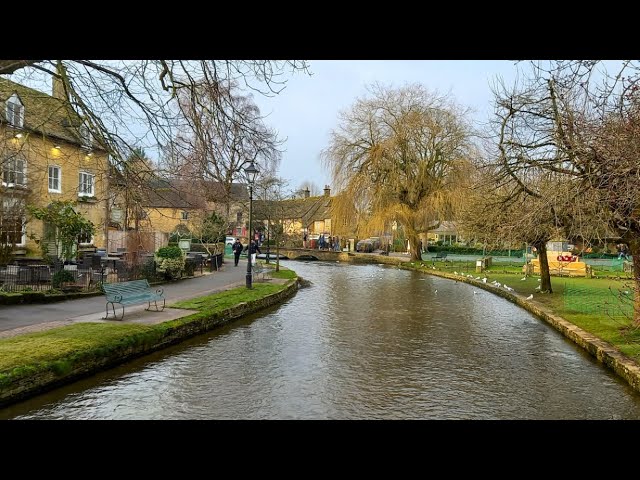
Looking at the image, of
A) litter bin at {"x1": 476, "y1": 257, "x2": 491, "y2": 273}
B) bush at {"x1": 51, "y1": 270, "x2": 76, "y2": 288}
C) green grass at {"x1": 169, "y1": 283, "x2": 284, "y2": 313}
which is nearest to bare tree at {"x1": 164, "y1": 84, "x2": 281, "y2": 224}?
green grass at {"x1": 169, "y1": 283, "x2": 284, "y2": 313}

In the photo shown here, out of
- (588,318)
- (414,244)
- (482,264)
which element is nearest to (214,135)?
(588,318)

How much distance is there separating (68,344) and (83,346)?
223mm

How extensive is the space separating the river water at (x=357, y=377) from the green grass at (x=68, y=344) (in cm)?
34

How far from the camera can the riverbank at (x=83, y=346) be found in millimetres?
6027

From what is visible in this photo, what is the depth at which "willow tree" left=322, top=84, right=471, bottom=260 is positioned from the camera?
A: 101 feet

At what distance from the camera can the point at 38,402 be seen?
5945 mm

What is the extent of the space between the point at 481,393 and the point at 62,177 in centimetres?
2188

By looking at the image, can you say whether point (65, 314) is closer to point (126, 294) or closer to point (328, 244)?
point (126, 294)

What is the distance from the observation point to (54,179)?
22.3 metres
